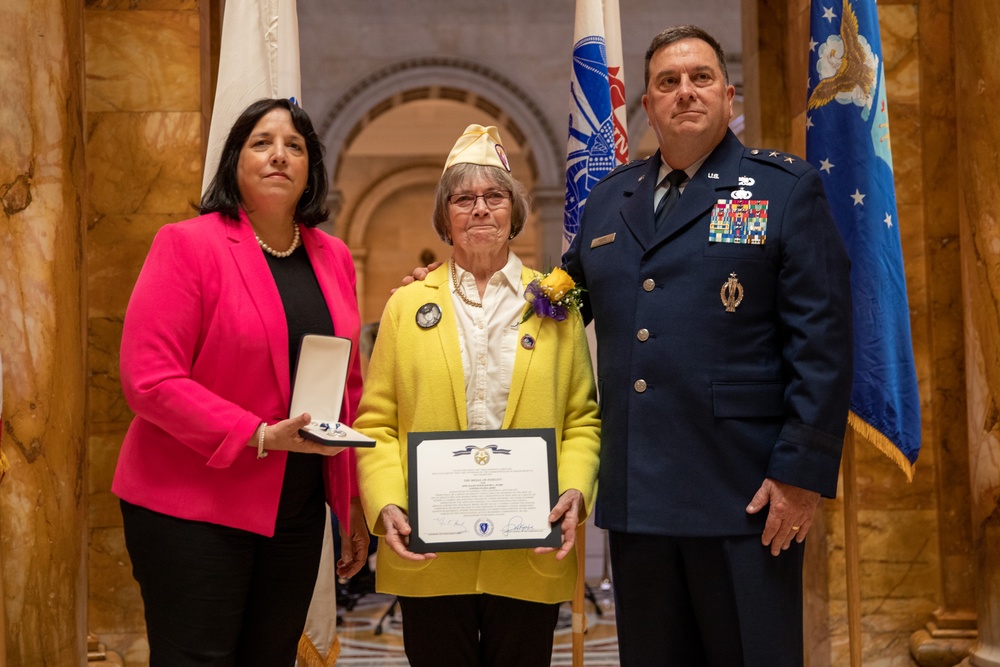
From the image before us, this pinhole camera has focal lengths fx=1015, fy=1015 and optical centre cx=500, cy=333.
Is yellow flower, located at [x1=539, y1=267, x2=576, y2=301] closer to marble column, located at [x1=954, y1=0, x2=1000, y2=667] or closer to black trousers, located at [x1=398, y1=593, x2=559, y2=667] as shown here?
black trousers, located at [x1=398, y1=593, x2=559, y2=667]

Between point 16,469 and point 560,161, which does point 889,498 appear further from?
point 560,161

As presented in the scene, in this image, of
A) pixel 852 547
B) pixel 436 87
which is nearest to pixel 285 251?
pixel 852 547

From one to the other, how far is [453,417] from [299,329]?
19.3 inches

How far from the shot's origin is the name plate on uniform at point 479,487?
106 inches

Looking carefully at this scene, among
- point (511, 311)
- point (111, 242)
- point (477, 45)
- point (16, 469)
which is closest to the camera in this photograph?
point (511, 311)

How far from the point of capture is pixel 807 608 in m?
5.18

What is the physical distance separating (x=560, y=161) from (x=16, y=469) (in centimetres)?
852

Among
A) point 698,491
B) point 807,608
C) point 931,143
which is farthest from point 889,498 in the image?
point 698,491

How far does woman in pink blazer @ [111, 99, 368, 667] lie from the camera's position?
2.57 metres

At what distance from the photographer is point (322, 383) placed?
2623 mm

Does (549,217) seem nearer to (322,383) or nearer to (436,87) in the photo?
(436,87)

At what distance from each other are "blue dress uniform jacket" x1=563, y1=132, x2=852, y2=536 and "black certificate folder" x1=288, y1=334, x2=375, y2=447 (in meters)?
0.73

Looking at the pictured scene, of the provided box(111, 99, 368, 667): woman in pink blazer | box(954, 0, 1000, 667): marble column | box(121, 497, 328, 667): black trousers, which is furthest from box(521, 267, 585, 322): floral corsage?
box(954, 0, 1000, 667): marble column

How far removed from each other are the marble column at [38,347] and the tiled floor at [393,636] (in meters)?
2.52
